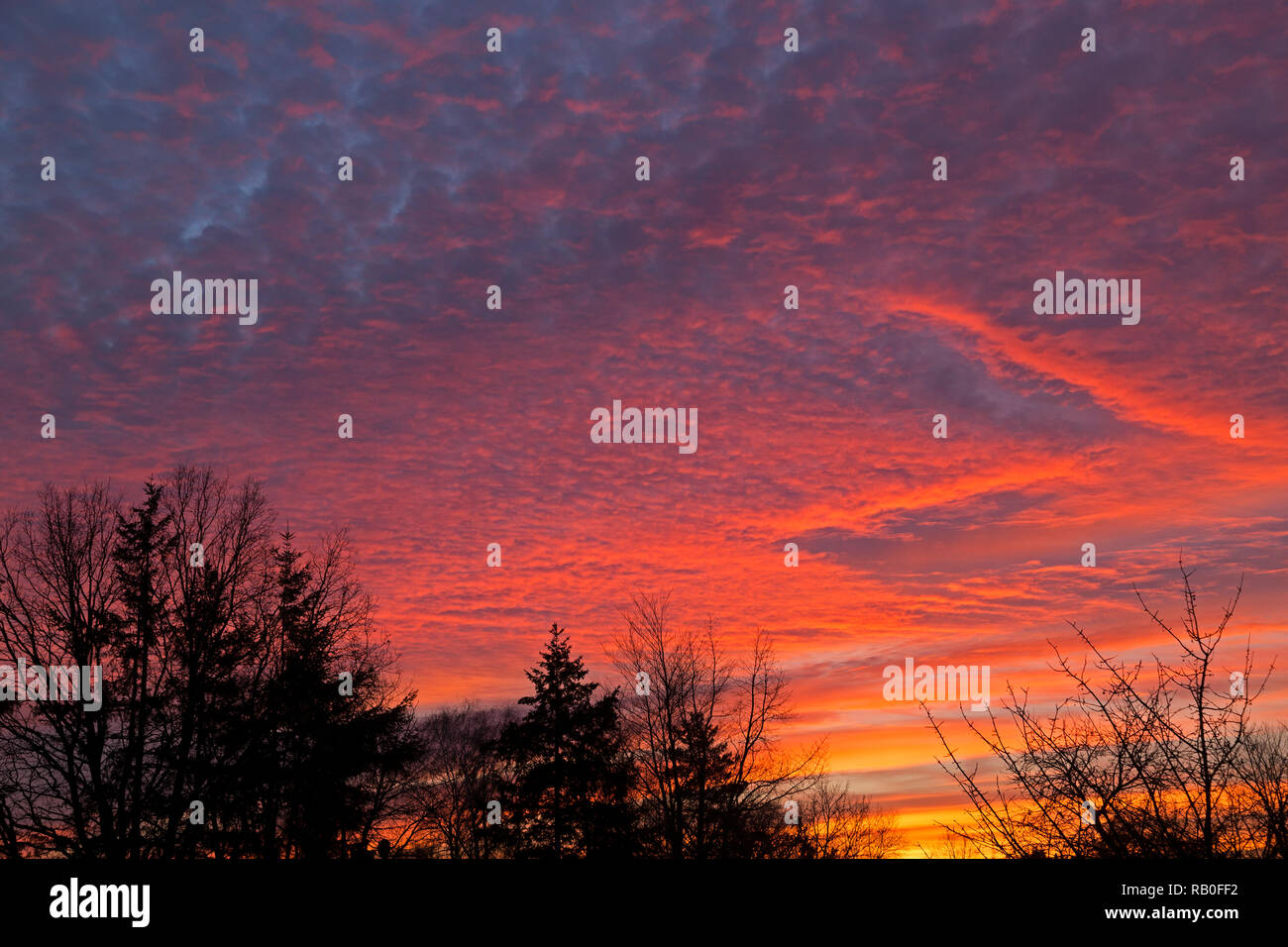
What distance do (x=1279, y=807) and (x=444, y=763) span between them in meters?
53.0

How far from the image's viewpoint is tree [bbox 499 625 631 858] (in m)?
40.3

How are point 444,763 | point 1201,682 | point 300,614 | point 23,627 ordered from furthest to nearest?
point 444,763 → point 300,614 → point 23,627 → point 1201,682

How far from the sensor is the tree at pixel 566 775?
4028 centimetres

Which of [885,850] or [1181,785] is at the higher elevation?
[1181,785]
